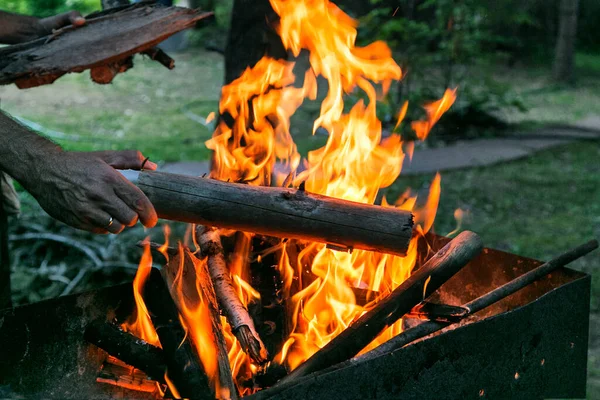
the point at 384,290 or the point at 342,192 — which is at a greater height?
the point at 342,192

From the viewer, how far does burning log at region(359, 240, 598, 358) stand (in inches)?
86.2

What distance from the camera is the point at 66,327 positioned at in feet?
8.24

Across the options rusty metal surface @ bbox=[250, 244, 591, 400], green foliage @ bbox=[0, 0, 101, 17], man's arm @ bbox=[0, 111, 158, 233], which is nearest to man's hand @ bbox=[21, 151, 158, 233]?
man's arm @ bbox=[0, 111, 158, 233]

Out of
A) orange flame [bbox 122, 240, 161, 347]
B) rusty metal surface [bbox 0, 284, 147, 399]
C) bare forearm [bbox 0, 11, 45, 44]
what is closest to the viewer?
rusty metal surface [bbox 0, 284, 147, 399]

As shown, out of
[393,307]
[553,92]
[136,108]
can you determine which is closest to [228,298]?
[393,307]

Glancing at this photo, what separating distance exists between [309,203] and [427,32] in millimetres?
5527

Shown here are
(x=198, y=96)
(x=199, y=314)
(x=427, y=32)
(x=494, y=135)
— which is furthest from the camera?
(x=198, y=96)

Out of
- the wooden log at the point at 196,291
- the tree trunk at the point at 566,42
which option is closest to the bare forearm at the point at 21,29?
the wooden log at the point at 196,291

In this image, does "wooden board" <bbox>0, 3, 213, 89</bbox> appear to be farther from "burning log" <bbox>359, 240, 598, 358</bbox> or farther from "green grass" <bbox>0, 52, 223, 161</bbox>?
"green grass" <bbox>0, 52, 223, 161</bbox>

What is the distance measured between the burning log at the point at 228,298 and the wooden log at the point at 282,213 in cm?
23

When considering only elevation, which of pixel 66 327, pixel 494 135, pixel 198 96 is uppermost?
pixel 66 327

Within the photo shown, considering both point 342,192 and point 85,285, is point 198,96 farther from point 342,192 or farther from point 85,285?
point 342,192

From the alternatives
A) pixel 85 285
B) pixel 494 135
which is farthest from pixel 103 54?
pixel 494 135

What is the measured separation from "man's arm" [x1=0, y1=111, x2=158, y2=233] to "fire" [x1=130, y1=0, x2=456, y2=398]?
409 millimetres
